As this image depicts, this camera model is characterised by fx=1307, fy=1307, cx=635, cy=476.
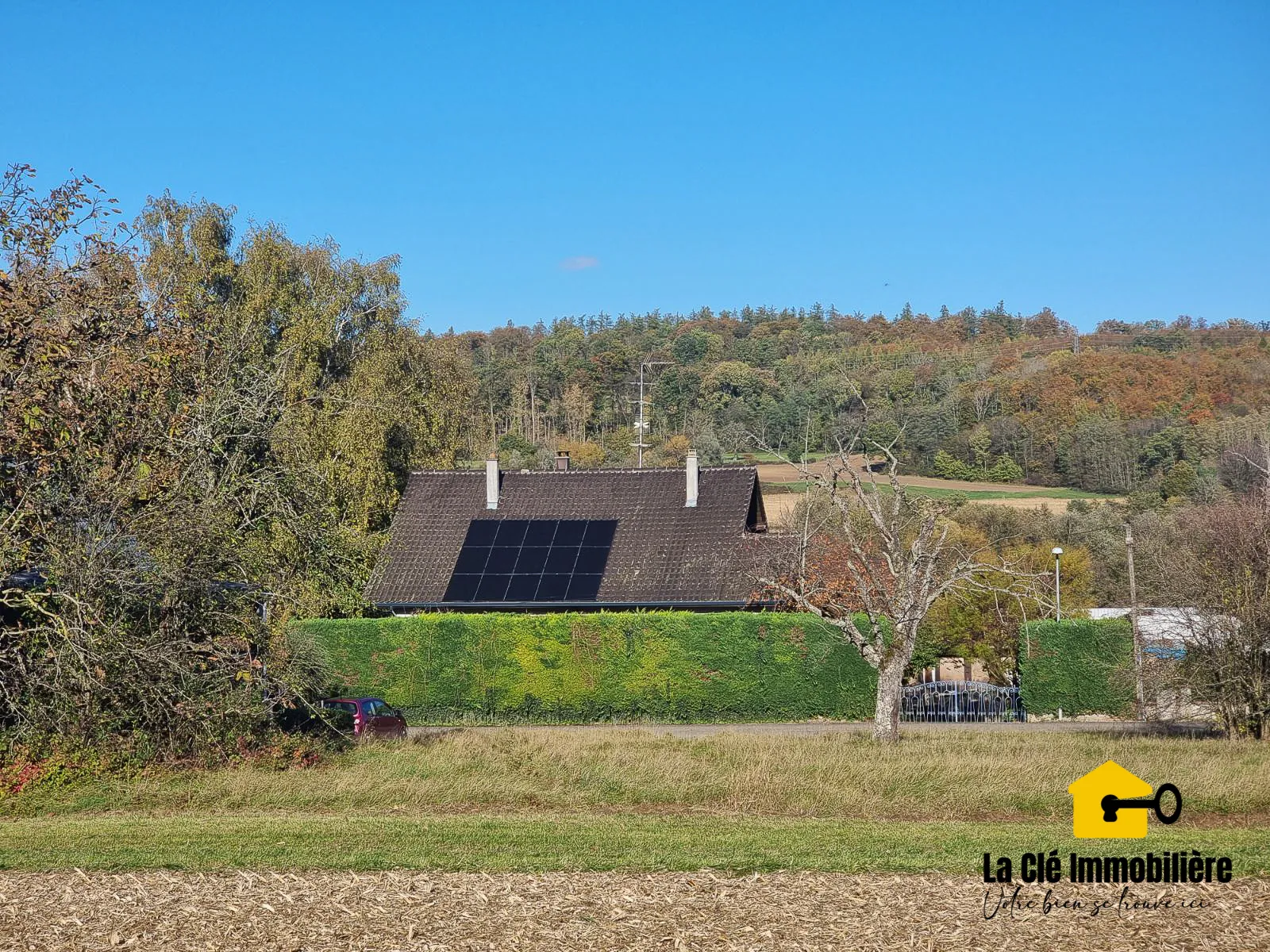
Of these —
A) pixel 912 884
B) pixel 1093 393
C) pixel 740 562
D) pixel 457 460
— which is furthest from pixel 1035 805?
pixel 1093 393

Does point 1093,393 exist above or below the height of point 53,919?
above

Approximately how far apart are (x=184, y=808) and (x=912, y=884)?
919 cm

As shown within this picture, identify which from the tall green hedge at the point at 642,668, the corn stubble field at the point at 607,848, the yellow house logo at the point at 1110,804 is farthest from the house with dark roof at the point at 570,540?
the yellow house logo at the point at 1110,804

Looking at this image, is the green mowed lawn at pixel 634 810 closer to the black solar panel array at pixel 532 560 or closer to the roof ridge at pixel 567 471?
the black solar panel array at pixel 532 560

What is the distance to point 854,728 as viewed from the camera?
29.8 meters

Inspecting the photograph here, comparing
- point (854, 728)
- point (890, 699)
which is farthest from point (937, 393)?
point (890, 699)

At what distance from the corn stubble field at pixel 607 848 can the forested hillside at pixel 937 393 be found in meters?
48.2

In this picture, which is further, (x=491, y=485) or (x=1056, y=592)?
(x=491, y=485)

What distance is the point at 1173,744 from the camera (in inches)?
821

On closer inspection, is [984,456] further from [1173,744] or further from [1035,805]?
Result: [1035,805]

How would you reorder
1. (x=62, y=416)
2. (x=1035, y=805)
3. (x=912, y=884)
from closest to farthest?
1. (x=912, y=884)
2. (x=1035, y=805)
3. (x=62, y=416)

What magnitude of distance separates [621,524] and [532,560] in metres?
2.99

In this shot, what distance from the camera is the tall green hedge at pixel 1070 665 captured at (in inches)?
1324

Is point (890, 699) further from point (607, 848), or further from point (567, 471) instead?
point (567, 471)
